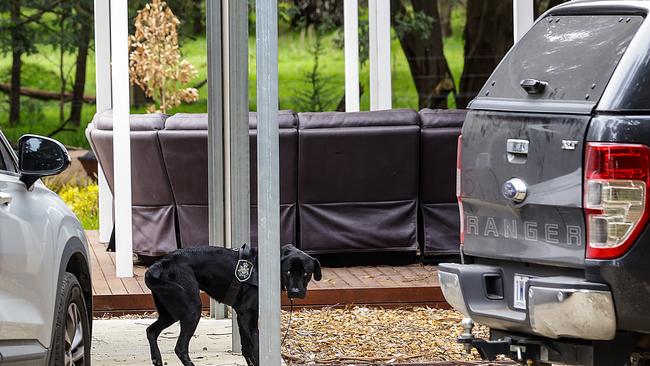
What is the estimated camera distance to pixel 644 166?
201 inches

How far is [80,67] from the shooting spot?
2553cm

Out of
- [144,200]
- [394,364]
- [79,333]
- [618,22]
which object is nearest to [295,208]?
[144,200]

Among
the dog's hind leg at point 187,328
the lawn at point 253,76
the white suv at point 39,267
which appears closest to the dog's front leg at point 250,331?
the dog's hind leg at point 187,328

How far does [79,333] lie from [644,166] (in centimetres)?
279

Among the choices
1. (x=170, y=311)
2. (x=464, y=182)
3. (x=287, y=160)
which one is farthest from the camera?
(x=287, y=160)

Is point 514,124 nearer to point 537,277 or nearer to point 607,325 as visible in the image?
point 537,277

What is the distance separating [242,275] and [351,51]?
7032mm

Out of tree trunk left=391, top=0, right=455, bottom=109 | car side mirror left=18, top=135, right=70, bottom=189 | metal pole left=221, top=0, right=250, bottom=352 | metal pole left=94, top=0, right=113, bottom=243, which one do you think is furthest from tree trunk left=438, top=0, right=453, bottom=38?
car side mirror left=18, top=135, right=70, bottom=189

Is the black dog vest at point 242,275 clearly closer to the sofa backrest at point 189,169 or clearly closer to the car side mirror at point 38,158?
the car side mirror at point 38,158

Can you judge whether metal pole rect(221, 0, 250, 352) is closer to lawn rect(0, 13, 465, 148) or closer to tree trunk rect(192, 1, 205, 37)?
lawn rect(0, 13, 465, 148)

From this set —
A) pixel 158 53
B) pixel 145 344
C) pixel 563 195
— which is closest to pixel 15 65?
pixel 158 53

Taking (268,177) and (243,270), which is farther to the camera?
(243,270)

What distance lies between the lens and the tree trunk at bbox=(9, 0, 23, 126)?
83.1ft

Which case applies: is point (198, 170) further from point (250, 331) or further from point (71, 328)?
point (71, 328)
